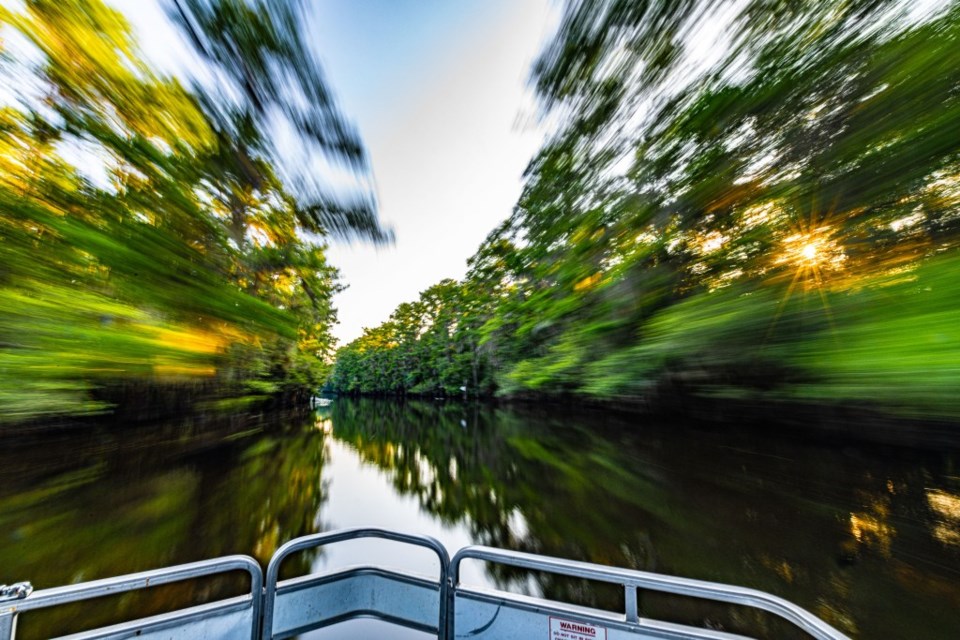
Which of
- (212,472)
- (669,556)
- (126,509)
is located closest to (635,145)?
(669,556)

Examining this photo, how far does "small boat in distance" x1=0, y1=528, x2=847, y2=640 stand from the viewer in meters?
1.02

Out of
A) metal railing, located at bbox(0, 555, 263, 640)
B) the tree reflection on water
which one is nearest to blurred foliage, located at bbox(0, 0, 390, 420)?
metal railing, located at bbox(0, 555, 263, 640)

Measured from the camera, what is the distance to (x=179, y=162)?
2.56ft

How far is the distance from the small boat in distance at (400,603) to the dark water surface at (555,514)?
0.63m

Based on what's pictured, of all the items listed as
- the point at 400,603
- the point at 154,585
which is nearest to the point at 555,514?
the point at 400,603

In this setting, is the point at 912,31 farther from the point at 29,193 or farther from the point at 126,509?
the point at 126,509

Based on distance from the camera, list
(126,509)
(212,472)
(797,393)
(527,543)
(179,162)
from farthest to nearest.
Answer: (212,472)
(126,509)
(527,543)
(797,393)
(179,162)

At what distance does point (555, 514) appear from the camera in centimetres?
514

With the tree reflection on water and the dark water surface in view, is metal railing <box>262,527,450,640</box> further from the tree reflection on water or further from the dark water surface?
the tree reflection on water

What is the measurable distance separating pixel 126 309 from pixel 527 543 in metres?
4.89

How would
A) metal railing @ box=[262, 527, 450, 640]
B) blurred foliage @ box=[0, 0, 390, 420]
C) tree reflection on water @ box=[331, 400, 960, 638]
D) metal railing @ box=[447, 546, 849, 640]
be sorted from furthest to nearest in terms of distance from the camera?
tree reflection on water @ box=[331, 400, 960, 638]
metal railing @ box=[262, 527, 450, 640]
metal railing @ box=[447, 546, 849, 640]
blurred foliage @ box=[0, 0, 390, 420]

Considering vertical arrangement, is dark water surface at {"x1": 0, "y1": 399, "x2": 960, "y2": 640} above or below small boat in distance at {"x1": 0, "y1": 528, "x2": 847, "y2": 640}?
below

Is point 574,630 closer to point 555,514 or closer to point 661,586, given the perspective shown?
point 661,586

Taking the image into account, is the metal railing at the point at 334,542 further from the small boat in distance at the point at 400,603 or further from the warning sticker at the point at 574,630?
the warning sticker at the point at 574,630
